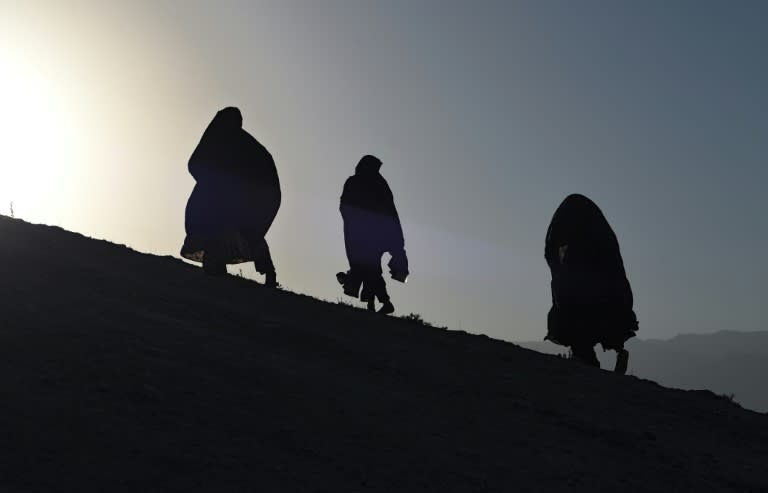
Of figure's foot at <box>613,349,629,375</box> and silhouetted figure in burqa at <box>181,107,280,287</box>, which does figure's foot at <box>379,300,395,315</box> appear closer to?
silhouetted figure in burqa at <box>181,107,280,287</box>

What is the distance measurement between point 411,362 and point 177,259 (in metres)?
7.98

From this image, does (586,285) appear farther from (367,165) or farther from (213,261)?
(213,261)

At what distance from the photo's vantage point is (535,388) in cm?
1039

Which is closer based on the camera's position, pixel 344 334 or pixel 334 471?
pixel 334 471

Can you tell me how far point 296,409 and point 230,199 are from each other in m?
8.96

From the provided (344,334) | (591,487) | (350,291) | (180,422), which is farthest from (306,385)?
(350,291)

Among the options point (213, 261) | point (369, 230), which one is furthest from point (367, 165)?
point (213, 261)

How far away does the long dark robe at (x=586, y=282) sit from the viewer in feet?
49.0

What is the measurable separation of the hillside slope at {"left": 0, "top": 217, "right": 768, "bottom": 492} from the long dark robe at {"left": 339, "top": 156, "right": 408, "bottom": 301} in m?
4.51

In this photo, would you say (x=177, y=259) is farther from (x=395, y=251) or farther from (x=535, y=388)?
(x=535, y=388)

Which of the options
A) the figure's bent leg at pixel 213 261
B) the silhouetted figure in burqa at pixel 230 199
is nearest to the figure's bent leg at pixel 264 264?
the silhouetted figure in burqa at pixel 230 199

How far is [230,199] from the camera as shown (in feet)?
52.3

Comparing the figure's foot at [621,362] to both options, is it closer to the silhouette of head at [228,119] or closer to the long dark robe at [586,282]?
the long dark robe at [586,282]

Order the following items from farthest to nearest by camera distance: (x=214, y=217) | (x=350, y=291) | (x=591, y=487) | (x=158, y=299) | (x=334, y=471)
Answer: (x=350, y=291) → (x=214, y=217) → (x=158, y=299) → (x=591, y=487) → (x=334, y=471)
